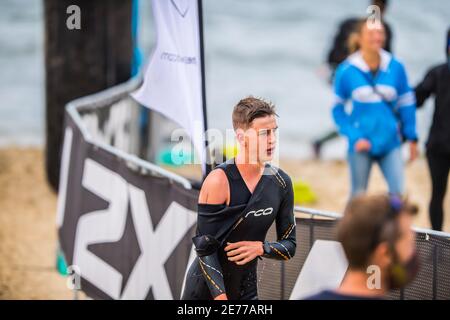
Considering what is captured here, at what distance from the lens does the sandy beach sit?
8289 mm

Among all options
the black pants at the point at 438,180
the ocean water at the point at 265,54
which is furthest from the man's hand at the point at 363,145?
the ocean water at the point at 265,54

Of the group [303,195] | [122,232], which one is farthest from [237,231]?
[303,195]

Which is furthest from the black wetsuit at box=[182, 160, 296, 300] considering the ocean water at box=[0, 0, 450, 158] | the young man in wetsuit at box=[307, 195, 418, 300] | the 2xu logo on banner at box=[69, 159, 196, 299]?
the ocean water at box=[0, 0, 450, 158]

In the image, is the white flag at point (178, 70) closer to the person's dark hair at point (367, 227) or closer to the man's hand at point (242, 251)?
the man's hand at point (242, 251)

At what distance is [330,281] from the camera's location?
5199 millimetres

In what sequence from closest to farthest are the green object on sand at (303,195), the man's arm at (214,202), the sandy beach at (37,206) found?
the man's arm at (214,202), the sandy beach at (37,206), the green object on sand at (303,195)

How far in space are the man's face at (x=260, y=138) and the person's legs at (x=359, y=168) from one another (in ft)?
12.1

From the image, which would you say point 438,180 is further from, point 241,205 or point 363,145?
point 241,205

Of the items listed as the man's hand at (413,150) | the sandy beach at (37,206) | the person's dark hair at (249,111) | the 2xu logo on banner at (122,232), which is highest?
the person's dark hair at (249,111)

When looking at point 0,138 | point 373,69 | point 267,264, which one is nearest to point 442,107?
point 373,69

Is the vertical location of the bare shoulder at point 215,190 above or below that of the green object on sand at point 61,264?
above

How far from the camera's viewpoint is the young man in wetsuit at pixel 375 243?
9.03 ft

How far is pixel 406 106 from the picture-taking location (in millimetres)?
7574

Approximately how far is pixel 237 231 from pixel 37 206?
25.8 ft
